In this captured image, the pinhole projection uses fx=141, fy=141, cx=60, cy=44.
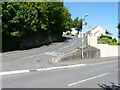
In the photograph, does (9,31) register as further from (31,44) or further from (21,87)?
(21,87)

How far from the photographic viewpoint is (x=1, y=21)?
22.9 metres

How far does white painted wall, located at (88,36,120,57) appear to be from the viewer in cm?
3078

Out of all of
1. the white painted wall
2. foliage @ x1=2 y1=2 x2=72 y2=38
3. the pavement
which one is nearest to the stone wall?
the white painted wall

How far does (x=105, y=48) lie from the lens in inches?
1226

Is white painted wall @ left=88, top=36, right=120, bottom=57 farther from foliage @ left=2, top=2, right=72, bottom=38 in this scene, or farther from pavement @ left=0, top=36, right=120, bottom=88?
pavement @ left=0, top=36, right=120, bottom=88

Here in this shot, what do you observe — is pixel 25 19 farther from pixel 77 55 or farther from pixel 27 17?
pixel 77 55

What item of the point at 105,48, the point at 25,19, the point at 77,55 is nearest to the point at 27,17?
the point at 25,19

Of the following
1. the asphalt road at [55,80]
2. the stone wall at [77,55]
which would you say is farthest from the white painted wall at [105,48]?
the asphalt road at [55,80]

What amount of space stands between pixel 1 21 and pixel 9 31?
2.28m

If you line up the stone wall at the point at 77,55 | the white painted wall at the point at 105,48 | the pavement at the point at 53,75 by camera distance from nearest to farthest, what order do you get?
the pavement at the point at 53,75
the stone wall at the point at 77,55
the white painted wall at the point at 105,48

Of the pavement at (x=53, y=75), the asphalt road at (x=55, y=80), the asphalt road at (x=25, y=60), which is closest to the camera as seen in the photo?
the asphalt road at (x=55, y=80)

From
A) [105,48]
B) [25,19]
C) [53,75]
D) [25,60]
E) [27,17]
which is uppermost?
[27,17]

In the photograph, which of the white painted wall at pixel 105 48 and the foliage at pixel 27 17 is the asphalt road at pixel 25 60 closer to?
the foliage at pixel 27 17

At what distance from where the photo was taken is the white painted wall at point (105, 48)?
30.8 metres
